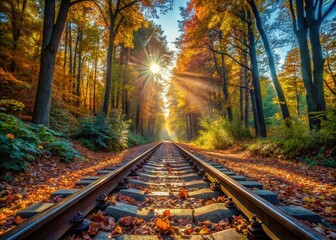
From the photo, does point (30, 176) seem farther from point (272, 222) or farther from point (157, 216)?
point (272, 222)

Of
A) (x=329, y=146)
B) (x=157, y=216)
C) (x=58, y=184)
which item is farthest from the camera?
(x=329, y=146)

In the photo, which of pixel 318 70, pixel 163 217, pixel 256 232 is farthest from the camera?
pixel 318 70

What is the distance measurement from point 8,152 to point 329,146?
8.50 m

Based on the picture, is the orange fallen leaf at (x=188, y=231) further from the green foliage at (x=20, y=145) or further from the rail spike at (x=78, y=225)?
the green foliage at (x=20, y=145)

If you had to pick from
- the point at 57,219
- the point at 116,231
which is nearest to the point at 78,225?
the point at 57,219

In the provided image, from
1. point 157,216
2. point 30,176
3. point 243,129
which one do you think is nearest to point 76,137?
point 30,176

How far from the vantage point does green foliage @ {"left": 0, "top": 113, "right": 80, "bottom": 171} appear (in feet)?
13.1

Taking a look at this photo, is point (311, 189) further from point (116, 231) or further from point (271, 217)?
point (116, 231)

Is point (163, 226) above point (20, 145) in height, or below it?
below

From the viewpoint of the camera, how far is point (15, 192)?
3355 mm

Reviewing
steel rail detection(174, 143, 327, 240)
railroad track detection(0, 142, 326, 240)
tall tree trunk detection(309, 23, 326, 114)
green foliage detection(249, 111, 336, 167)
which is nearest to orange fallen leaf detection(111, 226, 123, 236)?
railroad track detection(0, 142, 326, 240)

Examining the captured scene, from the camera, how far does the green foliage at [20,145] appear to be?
4.01m

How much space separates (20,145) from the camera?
165 inches

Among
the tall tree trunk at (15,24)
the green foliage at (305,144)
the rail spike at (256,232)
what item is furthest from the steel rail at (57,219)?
the tall tree trunk at (15,24)
